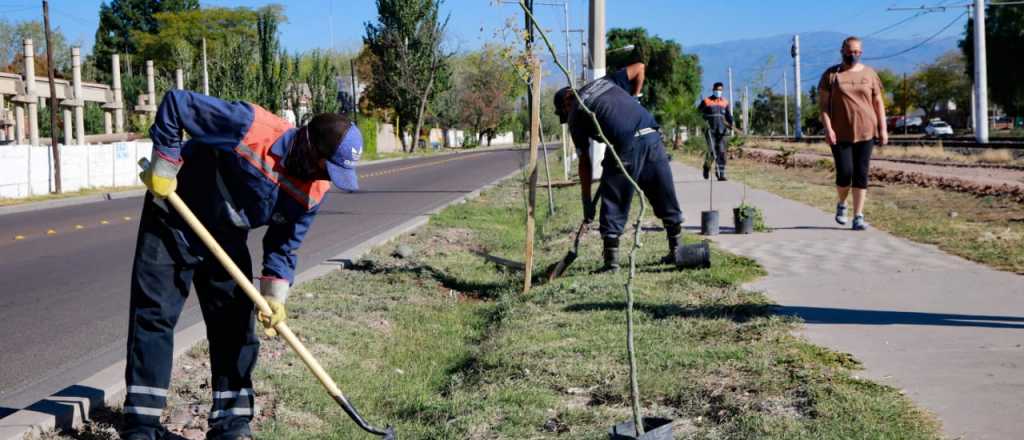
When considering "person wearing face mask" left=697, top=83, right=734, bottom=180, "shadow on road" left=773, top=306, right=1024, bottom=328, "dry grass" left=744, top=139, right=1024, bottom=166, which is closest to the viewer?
"shadow on road" left=773, top=306, right=1024, bottom=328

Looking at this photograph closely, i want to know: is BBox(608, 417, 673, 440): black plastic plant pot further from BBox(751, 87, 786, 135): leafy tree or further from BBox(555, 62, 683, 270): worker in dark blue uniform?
BBox(751, 87, 786, 135): leafy tree

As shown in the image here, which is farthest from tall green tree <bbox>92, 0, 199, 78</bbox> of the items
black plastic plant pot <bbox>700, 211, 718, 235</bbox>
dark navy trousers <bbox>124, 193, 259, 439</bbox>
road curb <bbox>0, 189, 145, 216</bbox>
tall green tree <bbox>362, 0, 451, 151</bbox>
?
dark navy trousers <bbox>124, 193, 259, 439</bbox>

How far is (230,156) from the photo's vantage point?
14.0 ft

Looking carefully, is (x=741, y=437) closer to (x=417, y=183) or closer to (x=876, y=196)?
(x=876, y=196)

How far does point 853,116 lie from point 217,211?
721 centimetres

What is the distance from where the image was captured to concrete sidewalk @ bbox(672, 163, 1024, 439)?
13.9 feet

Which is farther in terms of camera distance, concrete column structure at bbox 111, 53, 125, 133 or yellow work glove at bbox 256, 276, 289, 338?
concrete column structure at bbox 111, 53, 125, 133

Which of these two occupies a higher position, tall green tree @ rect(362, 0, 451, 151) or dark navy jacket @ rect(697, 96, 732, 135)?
tall green tree @ rect(362, 0, 451, 151)

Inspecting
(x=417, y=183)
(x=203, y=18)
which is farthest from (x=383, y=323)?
(x=203, y=18)

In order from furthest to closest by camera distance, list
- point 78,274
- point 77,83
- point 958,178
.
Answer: point 77,83 < point 958,178 < point 78,274

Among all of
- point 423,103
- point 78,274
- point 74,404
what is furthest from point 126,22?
point 74,404

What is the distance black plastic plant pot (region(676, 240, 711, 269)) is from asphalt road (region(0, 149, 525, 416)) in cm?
366

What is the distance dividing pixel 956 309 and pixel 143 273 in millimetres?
4445

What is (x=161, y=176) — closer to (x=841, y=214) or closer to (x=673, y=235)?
(x=673, y=235)
